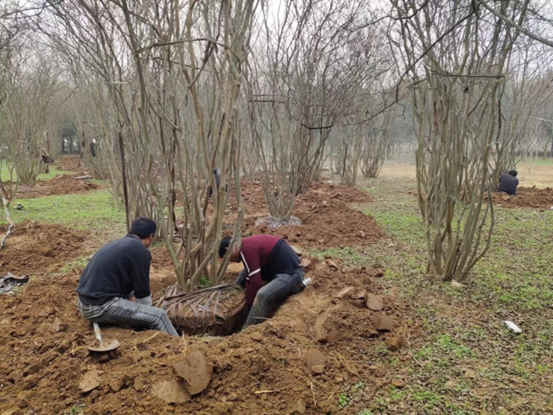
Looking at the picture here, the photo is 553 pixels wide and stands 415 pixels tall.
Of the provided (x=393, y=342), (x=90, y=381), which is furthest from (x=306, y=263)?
(x=90, y=381)

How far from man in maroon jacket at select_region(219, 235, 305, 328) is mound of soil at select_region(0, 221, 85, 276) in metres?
2.80

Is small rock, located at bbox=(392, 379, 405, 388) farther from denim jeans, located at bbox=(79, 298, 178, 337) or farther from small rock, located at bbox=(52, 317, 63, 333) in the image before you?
small rock, located at bbox=(52, 317, 63, 333)

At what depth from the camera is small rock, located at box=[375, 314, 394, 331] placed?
123 inches

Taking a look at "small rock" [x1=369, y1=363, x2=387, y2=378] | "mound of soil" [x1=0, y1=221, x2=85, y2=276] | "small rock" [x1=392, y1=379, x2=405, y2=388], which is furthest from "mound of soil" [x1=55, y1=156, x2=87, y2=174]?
"small rock" [x1=392, y1=379, x2=405, y2=388]

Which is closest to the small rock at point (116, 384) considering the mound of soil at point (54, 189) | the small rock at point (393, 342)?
the small rock at point (393, 342)

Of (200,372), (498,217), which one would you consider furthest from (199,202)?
(498,217)

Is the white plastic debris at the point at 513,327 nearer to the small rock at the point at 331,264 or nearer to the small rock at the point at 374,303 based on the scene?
the small rock at the point at 374,303

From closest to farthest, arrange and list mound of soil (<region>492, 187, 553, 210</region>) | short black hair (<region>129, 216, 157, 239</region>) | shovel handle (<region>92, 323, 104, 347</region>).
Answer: shovel handle (<region>92, 323, 104, 347</region>), short black hair (<region>129, 216, 157, 239</region>), mound of soil (<region>492, 187, 553, 210</region>)

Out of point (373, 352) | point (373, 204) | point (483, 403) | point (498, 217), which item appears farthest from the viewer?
point (373, 204)

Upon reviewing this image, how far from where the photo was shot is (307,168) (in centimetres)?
805

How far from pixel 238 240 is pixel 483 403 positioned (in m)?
2.39

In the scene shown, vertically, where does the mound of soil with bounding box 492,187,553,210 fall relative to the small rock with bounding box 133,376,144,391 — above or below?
above

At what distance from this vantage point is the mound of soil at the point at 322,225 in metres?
6.28

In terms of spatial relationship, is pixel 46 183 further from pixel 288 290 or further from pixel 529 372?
pixel 529 372
